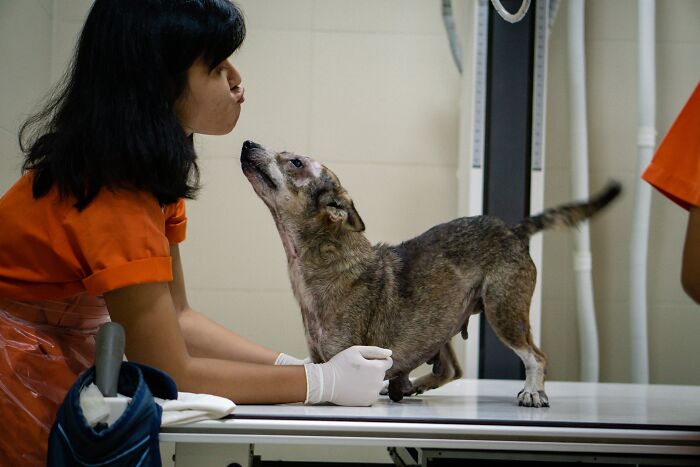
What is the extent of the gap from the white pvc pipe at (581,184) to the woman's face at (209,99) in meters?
1.51

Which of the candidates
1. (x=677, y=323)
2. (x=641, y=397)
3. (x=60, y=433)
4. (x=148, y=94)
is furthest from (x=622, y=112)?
(x=60, y=433)

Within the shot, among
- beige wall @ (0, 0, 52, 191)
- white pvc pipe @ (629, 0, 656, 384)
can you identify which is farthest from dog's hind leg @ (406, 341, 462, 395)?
beige wall @ (0, 0, 52, 191)

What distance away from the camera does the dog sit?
1256 millimetres

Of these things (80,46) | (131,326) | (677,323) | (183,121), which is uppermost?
(80,46)

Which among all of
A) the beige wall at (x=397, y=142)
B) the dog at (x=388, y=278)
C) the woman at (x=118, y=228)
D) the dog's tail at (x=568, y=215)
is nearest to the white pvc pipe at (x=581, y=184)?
the beige wall at (x=397, y=142)

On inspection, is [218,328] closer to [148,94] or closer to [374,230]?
[148,94]

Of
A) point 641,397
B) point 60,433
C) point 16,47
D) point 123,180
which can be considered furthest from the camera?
point 16,47

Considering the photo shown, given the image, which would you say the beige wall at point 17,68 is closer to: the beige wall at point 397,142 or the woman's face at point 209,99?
the beige wall at point 397,142

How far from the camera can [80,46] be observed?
1.22 m

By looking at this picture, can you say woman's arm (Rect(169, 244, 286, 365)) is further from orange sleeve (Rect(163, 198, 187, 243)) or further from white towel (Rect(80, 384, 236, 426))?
white towel (Rect(80, 384, 236, 426))

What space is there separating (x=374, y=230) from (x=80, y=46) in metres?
1.46

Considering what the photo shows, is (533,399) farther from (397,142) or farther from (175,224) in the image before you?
(397,142)

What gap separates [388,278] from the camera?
1.29 m

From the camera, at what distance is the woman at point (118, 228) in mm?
1048
